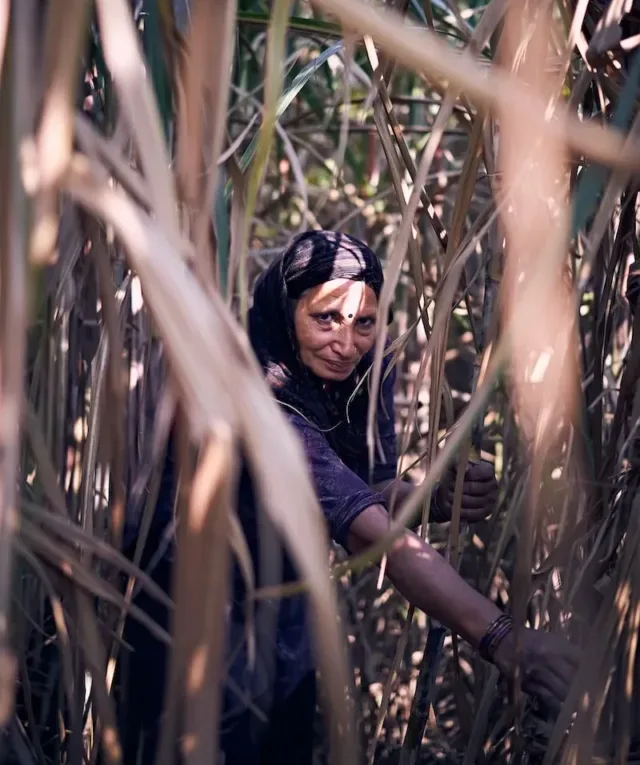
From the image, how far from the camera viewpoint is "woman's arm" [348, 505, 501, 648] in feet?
3.16

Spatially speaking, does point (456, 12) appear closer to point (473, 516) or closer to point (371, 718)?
point (473, 516)

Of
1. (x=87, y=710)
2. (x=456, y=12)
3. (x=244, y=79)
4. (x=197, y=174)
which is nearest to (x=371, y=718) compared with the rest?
(x=87, y=710)

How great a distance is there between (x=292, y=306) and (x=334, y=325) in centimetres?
7

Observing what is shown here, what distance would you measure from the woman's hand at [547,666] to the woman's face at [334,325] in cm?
53

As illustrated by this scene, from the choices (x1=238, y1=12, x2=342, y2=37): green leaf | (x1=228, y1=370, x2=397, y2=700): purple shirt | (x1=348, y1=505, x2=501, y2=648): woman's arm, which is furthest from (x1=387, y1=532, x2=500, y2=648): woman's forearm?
(x1=238, y1=12, x2=342, y2=37): green leaf

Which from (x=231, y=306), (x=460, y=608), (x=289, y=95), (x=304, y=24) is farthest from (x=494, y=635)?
(x=304, y=24)

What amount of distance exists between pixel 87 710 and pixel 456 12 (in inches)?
35.6

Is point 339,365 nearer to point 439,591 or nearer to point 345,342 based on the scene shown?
point 345,342

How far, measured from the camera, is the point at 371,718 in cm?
198

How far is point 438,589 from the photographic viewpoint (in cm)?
99

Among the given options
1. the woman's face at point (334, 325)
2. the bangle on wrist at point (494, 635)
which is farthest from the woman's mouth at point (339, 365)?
the bangle on wrist at point (494, 635)

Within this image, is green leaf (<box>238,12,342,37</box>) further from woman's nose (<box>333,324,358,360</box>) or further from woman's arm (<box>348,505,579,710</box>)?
woman's arm (<box>348,505,579,710</box>)

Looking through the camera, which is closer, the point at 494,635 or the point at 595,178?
the point at 595,178

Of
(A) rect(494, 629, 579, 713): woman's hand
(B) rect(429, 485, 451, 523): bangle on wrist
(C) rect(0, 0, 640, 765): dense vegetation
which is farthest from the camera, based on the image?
→ (B) rect(429, 485, 451, 523): bangle on wrist
